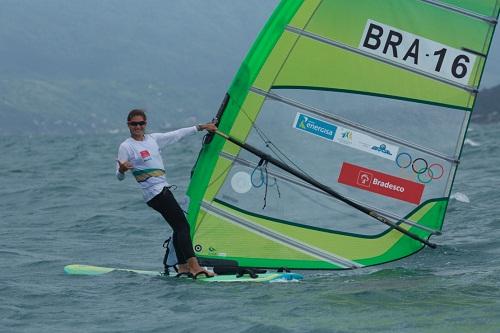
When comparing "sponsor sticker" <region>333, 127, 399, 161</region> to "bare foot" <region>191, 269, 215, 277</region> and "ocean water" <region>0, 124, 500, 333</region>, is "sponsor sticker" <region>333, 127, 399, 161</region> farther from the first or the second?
"bare foot" <region>191, 269, 215, 277</region>

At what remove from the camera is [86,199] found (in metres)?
19.2

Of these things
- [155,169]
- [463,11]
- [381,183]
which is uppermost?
[463,11]

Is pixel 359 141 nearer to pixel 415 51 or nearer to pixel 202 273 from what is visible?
pixel 415 51

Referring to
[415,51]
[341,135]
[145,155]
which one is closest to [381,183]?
[341,135]

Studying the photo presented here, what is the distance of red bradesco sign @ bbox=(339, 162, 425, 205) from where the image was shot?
31.8ft

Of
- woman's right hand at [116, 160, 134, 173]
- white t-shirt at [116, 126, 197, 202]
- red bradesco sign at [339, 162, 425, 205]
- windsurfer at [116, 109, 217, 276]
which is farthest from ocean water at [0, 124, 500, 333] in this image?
woman's right hand at [116, 160, 134, 173]

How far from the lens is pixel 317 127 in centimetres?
959

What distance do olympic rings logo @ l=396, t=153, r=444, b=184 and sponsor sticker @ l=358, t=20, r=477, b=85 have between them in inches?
30.6

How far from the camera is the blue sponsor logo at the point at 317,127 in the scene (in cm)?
955

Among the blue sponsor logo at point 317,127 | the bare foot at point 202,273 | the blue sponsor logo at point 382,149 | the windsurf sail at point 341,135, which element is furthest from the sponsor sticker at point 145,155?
the blue sponsor logo at point 382,149

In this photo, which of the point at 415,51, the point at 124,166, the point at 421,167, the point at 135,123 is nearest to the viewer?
the point at 124,166

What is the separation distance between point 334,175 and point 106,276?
7.45 ft

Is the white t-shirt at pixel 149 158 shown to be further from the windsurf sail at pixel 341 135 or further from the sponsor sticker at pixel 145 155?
the windsurf sail at pixel 341 135

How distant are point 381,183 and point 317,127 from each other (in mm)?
754
